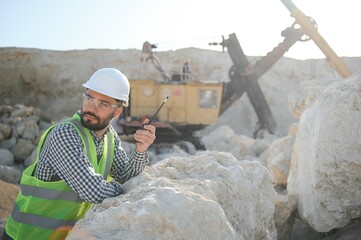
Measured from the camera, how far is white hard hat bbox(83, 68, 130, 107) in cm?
241

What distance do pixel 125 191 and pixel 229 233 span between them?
658mm

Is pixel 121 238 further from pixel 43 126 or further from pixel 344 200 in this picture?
pixel 43 126

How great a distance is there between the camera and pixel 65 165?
6.99ft

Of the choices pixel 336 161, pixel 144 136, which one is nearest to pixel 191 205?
pixel 144 136

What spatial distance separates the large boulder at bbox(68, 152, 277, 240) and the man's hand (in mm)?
164

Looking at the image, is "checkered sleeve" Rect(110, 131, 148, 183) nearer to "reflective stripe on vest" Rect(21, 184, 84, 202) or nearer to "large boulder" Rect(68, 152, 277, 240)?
"large boulder" Rect(68, 152, 277, 240)

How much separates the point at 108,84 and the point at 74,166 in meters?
0.56

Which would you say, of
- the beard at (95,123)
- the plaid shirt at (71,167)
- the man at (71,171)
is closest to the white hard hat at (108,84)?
the man at (71,171)

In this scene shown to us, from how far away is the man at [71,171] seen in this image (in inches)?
83.7

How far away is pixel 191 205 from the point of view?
177cm

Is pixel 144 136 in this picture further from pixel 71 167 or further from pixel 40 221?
pixel 40 221

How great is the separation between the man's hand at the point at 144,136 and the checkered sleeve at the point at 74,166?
Result: 0.38m

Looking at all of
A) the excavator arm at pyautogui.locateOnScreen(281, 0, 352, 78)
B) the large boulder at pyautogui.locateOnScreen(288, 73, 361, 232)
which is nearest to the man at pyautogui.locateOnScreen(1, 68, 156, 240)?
the large boulder at pyautogui.locateOnScreen(288, 73, 361, 232)

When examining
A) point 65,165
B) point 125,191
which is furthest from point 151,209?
point 65,165
